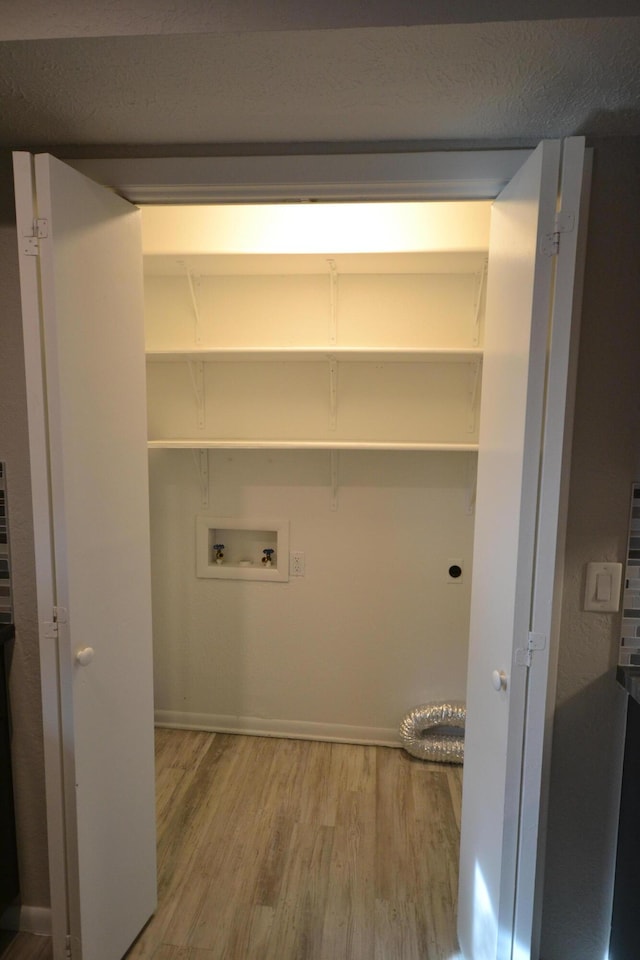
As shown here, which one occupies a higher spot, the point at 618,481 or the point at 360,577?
the point at 618,481

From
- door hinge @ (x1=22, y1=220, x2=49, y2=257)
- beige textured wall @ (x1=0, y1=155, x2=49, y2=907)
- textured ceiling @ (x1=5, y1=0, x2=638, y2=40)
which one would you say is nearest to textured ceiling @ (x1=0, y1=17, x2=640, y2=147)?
textured ceiling @ (x1=5, y1=0, x2=638, y2=40)

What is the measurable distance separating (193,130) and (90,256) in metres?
0.39

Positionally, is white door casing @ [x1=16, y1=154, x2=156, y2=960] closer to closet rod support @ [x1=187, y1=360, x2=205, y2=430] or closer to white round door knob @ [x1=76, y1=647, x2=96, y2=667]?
white round door knob @ [x1=76, y1=647, x2=96, y2=667]

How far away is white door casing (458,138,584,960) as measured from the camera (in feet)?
3.29

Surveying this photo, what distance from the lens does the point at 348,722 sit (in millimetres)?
2574

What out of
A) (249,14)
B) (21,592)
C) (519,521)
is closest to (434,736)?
(519,521)

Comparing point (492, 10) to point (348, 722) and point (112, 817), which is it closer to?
point (112, 817)

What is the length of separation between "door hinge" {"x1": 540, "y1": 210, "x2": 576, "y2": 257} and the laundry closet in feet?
3.57

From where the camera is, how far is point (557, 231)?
0.98 meters

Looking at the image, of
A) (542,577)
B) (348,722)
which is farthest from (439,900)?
(542,577)

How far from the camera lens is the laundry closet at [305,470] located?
2.19 metres

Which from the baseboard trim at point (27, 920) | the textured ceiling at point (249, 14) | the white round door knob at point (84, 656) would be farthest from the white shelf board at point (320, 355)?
the baseboard trim at point (27, 920)

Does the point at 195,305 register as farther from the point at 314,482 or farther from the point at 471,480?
the point at 471,480

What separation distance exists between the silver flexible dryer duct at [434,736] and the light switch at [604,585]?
1356mm
